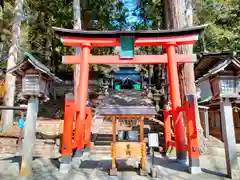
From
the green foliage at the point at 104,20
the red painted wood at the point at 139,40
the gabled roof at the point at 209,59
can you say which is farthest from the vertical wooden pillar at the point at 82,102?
the green foliage at the point at 104,20

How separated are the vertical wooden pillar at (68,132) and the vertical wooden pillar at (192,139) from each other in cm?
361

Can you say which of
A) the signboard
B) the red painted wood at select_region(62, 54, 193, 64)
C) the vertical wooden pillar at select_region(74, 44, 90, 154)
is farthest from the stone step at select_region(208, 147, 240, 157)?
the vertical wooden pillar at select_region(74, 44, 90, 154)

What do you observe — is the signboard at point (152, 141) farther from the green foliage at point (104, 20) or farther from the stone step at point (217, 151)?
the green foliage at point (104, 20)

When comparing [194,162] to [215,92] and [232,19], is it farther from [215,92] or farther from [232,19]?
[232,19]

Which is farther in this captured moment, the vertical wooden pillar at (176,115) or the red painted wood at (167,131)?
the red painted wood at (167,131)

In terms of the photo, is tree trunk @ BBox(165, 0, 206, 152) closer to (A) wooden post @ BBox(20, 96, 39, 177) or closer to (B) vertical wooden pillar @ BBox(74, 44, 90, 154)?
(B) vertical wooden pillar @ BBox(74, 44, 90, 154)

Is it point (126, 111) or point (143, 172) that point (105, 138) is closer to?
point (126, 111)

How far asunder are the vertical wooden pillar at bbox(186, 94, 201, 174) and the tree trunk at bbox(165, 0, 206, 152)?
2.36 metres

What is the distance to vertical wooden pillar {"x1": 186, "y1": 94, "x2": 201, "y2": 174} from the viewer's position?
5770mm

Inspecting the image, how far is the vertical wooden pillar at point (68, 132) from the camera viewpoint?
611 cm

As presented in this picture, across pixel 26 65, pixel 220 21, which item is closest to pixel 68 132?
pixel 26 65

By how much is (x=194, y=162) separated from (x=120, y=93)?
44.9 feet

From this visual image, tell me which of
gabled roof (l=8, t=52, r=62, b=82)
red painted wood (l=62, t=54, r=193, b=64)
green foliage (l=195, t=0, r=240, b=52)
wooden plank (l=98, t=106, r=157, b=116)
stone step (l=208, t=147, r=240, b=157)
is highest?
green foliage (l=195, t=0, r=240, b=52)

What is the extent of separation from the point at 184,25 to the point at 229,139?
614 centimetres
